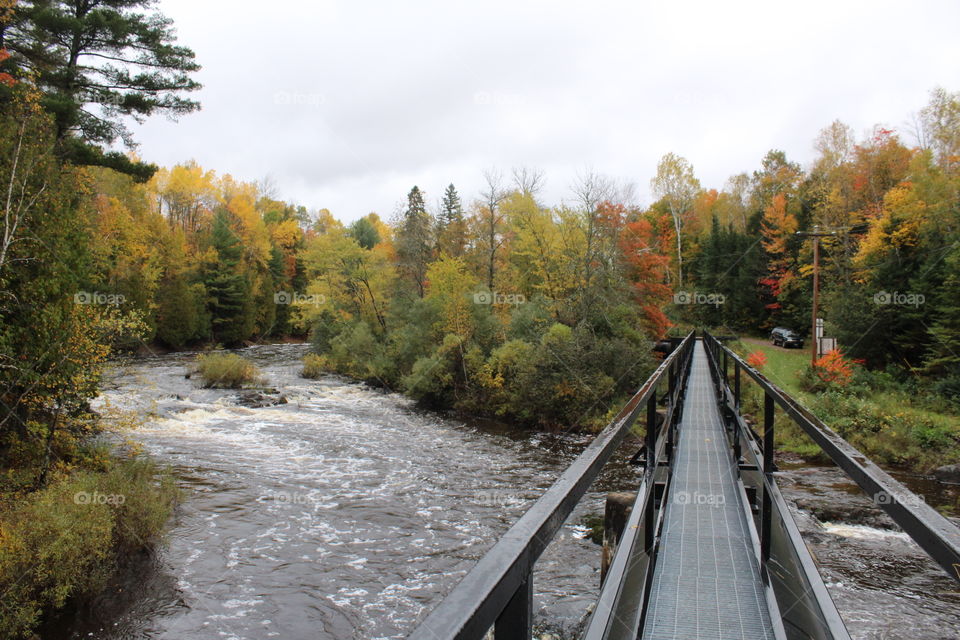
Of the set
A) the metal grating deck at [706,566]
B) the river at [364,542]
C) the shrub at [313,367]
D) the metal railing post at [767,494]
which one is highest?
the metal railing post at [767,494]

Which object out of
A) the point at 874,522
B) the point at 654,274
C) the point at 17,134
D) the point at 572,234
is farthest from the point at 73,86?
the point at 654,274

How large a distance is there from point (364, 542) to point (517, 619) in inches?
390

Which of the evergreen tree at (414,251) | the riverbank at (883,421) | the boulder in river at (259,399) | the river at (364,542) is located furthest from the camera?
the evergreen tree at (414,251)

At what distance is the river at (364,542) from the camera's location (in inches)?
300

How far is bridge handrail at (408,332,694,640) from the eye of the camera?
2.63ft

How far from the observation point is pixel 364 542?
10.1 meters

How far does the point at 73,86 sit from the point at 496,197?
74.6 feet

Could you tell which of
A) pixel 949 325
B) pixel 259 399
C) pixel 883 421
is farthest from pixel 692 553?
pixel 949 325

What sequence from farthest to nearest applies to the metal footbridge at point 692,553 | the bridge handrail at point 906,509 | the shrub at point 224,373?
1. the shrub at point 224,373
2. the bridge handrail at point 906,509
3. the metal footbridge at point 692,553

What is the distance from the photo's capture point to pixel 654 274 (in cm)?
3338

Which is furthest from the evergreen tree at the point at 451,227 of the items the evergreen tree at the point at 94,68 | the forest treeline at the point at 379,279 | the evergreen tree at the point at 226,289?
the evergreen tree at the point at 94,68

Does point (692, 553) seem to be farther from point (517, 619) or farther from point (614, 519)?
point (517, 619)

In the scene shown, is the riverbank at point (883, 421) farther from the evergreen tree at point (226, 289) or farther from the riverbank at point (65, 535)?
the evergreen tree at point (226, 289)

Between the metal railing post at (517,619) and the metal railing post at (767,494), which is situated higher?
the metal railing post at (517,619)
